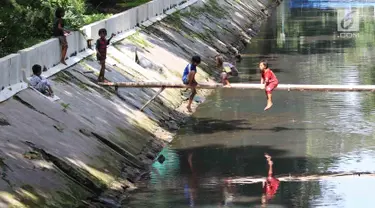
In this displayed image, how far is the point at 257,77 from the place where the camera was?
41.5 metres

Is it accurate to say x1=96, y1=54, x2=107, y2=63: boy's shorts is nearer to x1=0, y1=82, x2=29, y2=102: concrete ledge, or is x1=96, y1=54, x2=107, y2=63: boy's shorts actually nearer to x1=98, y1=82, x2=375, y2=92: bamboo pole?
x1=98, y1=82, x2=375, y2=92: bamboo pole

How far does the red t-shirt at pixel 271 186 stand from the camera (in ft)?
70.8

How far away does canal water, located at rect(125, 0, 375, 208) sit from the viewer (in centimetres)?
2145

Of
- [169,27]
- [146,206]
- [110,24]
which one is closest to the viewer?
[146,206]

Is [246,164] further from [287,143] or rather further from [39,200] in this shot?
[39,200]

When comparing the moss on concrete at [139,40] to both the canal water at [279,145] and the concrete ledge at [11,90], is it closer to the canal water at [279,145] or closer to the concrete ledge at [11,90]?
the canal water at [279,145]

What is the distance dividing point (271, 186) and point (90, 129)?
4.86m

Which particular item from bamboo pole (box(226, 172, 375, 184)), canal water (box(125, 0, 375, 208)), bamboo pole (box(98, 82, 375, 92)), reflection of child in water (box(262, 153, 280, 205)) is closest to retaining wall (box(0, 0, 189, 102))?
bamboo pole (box(98, 82, 375, 92))

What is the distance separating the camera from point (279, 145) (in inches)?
1061

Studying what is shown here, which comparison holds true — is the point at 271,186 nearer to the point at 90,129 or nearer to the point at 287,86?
the point at 90,129

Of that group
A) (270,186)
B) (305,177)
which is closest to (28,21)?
(305,177)

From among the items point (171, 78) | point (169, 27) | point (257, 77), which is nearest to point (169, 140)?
point (171, 78)

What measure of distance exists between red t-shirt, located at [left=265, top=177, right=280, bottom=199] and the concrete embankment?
310 centimetres

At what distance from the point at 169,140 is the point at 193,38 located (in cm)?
1906
